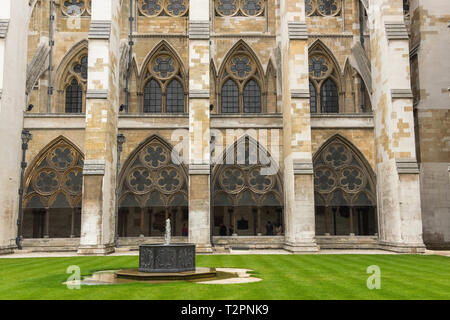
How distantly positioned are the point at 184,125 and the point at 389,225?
37.4 feet

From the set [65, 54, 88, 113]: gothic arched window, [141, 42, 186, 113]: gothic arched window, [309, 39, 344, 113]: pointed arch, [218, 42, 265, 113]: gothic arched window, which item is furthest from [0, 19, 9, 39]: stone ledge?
[309, 39, 344, 113]: pointed arch

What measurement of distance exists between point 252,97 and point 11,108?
13.5 meters

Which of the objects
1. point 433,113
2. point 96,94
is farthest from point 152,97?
point 433,113

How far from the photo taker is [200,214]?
70.1 feet

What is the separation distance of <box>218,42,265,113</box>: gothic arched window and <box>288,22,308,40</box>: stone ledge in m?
5.60

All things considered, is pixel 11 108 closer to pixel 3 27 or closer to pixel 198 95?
pixel 3 27

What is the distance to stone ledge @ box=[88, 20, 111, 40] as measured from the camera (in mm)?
22406

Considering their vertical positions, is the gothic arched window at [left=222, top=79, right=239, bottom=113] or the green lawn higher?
the gothic arched window at [left=222, top=79, right=239, bottom=113]

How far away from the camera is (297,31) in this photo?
22.8m

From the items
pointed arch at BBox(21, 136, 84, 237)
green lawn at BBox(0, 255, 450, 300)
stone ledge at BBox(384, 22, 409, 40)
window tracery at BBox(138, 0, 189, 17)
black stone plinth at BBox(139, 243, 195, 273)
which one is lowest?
green lawn at BBox(0, 255, 450, 300)

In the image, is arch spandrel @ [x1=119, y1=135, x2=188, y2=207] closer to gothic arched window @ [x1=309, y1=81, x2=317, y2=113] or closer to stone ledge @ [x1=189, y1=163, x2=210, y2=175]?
stone ledge @ [x1=189, y1=163, x2=210, y2=175]

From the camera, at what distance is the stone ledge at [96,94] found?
21938mm

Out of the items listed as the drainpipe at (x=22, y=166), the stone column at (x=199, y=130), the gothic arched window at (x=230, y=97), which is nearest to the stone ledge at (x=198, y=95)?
the stone column at (x=199, y=130)
